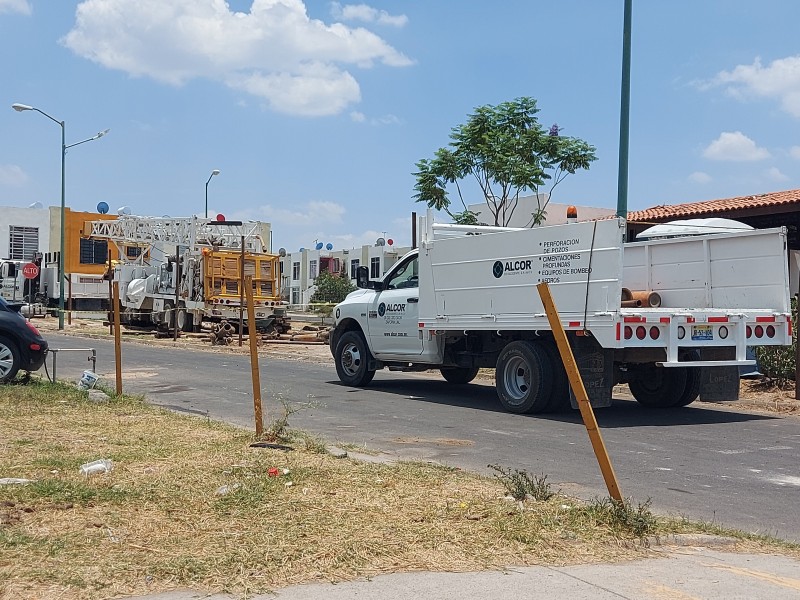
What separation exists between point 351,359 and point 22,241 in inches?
2407

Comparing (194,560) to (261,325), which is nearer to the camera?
(194,560)

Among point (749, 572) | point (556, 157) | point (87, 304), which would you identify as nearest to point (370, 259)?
point (87, 304)

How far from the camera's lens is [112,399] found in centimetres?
1173

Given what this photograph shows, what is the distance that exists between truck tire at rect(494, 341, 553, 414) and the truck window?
2613 mm

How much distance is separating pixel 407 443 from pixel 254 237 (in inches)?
971

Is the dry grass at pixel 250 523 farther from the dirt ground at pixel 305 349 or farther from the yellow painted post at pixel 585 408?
the dirt ground at pixel 305 349

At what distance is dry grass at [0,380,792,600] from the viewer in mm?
4730

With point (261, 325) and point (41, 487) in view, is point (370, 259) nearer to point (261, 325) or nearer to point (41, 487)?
point (261, 325)

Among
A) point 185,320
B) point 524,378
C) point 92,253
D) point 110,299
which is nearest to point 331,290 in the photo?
→ point 92,253

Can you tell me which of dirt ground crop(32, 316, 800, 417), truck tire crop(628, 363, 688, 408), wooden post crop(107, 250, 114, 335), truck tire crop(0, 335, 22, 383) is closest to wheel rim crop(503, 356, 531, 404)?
truck tire crop(628, 363, 688, 408)

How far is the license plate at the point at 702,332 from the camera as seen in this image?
445 inches

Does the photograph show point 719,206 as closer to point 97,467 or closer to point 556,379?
point 556,379

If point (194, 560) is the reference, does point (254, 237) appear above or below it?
above

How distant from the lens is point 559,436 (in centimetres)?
1034
